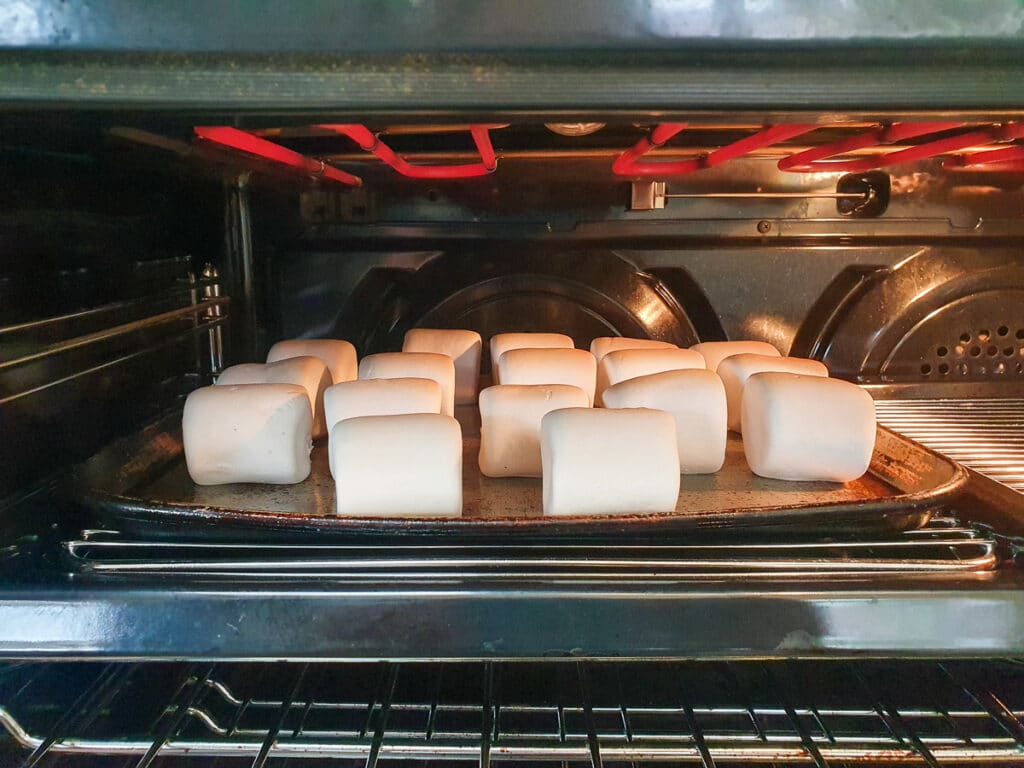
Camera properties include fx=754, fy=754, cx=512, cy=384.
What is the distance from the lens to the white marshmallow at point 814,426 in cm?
104

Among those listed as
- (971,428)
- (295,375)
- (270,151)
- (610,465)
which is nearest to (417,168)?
(270,151)

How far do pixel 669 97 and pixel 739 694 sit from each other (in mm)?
678

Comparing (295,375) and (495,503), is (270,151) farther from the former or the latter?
(495,503)

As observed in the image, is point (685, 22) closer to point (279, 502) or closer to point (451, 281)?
point (279, 502)

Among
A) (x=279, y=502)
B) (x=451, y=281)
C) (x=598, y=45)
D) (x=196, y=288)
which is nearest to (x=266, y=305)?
(x=196, y=288)

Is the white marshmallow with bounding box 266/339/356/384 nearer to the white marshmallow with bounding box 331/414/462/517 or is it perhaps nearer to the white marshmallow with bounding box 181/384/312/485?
the white marshmallow with bounding box 181/384/312/485

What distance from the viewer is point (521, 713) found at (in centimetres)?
87

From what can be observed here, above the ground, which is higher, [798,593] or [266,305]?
[266,305]

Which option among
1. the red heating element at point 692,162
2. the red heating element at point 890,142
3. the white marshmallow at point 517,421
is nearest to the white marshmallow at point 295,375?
the white marshmallow at point 517,421

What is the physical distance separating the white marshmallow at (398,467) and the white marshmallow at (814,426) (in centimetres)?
46

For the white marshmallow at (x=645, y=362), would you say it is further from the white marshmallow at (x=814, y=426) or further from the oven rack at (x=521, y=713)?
the oven rack at (x=521, y=713)

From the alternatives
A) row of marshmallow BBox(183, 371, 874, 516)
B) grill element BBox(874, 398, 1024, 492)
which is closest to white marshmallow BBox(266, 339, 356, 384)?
row of marshmallow BBox(183, 371, 874, 516)

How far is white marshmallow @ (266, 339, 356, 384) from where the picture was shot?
4.23ft

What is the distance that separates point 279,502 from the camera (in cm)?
103
